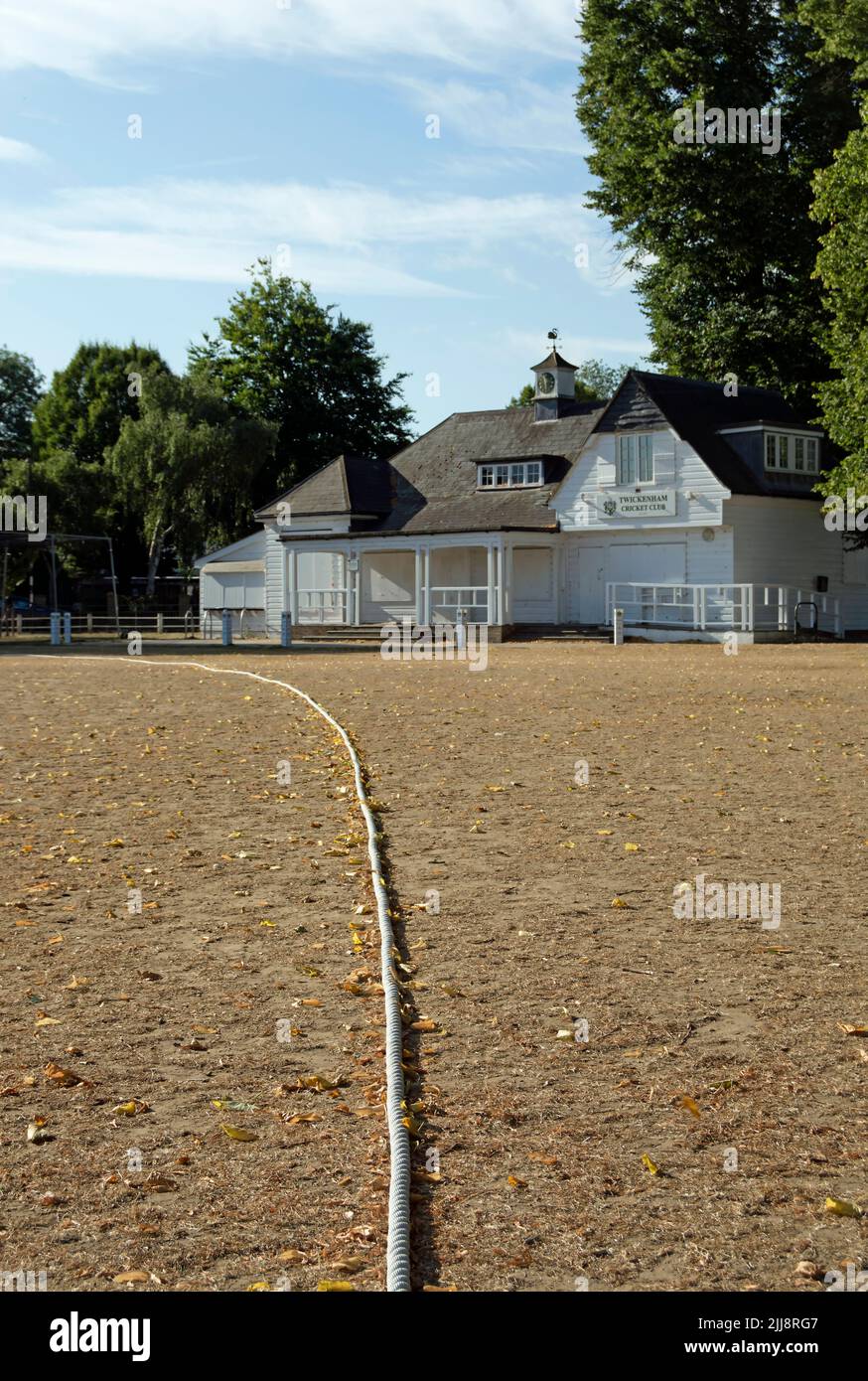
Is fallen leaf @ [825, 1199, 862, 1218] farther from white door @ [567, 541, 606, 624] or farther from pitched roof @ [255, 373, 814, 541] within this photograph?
white door @ [567, 541, 606, 624]

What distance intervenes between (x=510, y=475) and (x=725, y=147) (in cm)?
1285

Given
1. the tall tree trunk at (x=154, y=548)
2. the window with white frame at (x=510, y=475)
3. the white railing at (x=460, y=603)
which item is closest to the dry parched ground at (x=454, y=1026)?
the white railing at (x=460, y=603)

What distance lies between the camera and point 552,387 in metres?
56.5

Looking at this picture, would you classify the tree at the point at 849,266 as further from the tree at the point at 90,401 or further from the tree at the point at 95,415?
the tree at the point at 90,401

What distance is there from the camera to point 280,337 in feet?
266

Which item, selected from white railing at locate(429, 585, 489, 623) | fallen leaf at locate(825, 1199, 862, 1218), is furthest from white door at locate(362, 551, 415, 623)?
fallen leaf at locate(825, 1199, 862, 1218)

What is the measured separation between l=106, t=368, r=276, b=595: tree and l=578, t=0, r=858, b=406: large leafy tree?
995 inches

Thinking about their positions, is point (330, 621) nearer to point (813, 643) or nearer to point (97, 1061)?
point (813, 643)

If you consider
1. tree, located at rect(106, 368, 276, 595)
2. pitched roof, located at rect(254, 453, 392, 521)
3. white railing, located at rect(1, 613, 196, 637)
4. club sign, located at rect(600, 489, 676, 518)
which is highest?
tree, located at rect(106, 368, 276, 595)

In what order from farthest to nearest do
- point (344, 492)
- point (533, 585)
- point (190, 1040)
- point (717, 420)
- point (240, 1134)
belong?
point (344, 492), point (533, 585), point (717, 420), point (190, 1040), point (240, 1134)

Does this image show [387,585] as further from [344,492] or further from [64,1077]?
[64,1077]

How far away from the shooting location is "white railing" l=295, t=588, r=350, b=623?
56.6 m

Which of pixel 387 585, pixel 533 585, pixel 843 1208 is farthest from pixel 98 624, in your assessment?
pixel 843 1208
